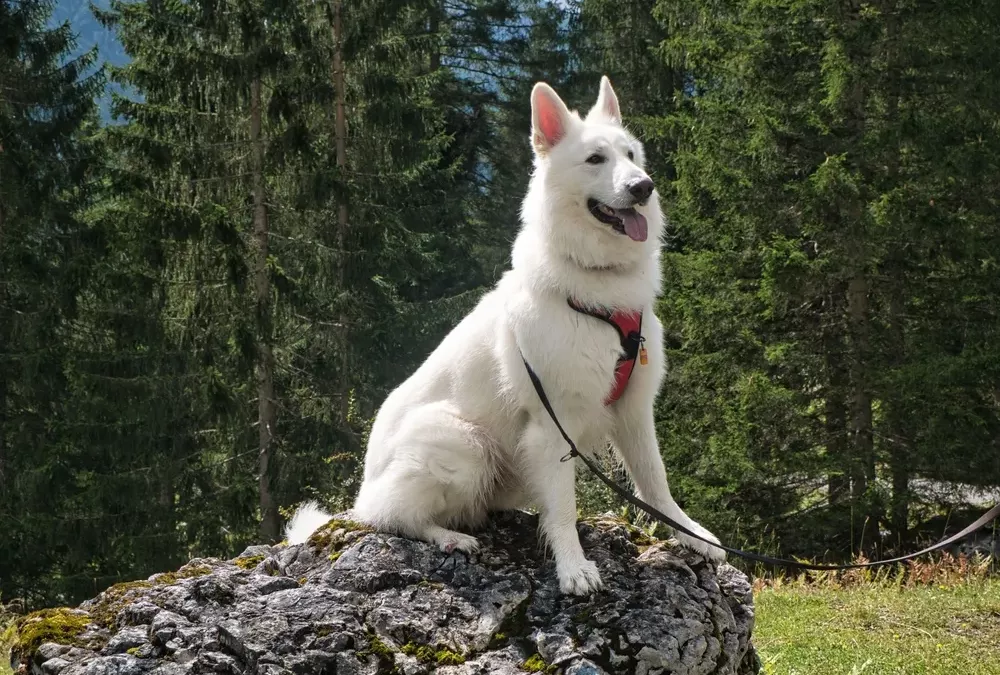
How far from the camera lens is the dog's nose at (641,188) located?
4047 millimetres

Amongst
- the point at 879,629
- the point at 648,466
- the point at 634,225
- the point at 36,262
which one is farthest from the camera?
Result: the point at 36,262

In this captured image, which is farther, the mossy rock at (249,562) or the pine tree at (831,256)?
the pine tree at (831,256)

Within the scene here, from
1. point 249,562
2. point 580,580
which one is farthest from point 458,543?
point 249,562

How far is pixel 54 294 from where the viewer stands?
21.2 m

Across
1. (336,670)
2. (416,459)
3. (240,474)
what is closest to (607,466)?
(416,459)

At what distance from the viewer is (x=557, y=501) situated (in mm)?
4102

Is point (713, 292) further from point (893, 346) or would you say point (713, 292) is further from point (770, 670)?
point (770, 670)

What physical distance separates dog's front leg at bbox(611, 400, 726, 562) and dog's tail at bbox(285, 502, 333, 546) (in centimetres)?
154

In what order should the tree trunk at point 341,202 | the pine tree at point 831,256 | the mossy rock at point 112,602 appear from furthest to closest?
the tree trunk at point 341,202 → the pine tree at point 831,256 → the mossy rock at point 112,602

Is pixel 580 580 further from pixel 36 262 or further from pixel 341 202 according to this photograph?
pixel 36 262

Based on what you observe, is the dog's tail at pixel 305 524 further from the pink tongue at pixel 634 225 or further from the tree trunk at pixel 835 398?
the tree trunk at pixel 835 398

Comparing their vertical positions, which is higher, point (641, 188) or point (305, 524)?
point (641, 188)

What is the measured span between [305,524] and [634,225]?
228 cm

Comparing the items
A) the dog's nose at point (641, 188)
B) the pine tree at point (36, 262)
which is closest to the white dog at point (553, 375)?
the dog's nose at point (641, 188)
